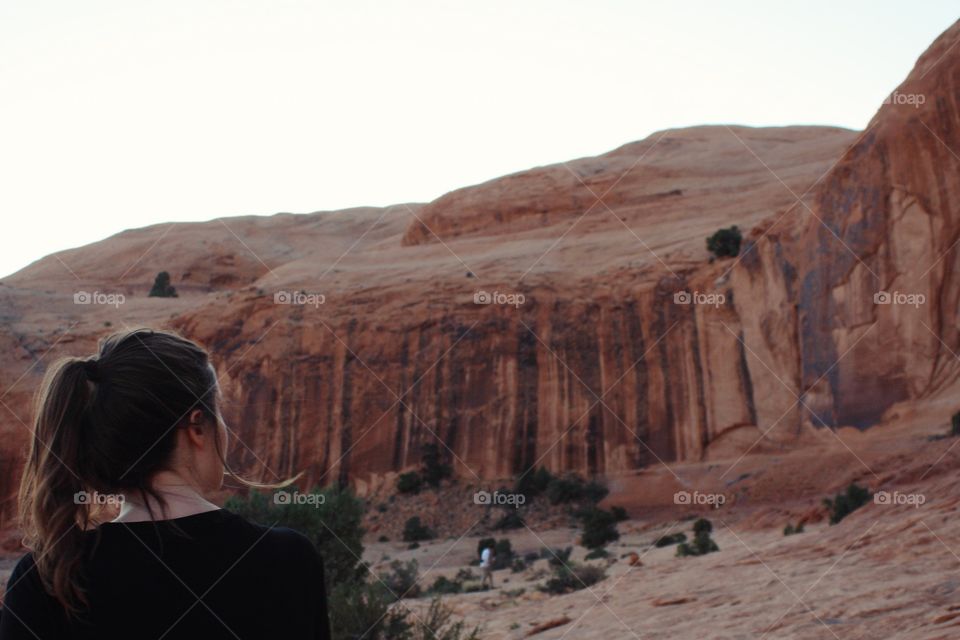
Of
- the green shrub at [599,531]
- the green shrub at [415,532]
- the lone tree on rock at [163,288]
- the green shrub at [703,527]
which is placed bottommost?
the green shrub at [415,532]

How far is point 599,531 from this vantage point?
91.2 ft

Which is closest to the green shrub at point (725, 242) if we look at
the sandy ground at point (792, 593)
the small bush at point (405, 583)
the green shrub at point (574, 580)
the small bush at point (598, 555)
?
the small bush at point (598, 555)

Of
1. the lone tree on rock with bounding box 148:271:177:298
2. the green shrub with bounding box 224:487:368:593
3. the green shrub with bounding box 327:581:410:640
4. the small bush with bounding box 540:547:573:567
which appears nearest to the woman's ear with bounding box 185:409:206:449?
the green shrub with bounding box 327:581:410:640

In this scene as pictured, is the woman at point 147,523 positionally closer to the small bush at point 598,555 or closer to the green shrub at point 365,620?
the green shrub at point 365,620

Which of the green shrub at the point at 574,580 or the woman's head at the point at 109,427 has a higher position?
the woman's head at the point at 109,427

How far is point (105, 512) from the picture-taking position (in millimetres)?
2131

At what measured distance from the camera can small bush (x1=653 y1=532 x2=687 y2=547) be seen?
24406mm

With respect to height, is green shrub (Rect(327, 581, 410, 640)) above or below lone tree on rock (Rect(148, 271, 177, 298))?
below

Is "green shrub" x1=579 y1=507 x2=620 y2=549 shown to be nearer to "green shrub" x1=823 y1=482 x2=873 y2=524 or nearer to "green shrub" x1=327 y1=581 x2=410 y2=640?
"green shrub" x1=823 y1=482 x2=873 y2=524

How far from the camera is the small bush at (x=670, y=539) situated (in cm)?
2441

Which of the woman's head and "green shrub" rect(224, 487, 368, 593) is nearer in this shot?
the woman's head

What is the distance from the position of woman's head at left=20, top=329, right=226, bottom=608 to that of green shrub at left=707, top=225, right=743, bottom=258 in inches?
1436

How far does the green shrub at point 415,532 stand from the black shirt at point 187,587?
3198cm

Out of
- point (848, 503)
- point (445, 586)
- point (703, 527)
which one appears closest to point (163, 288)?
point (445, 586)
